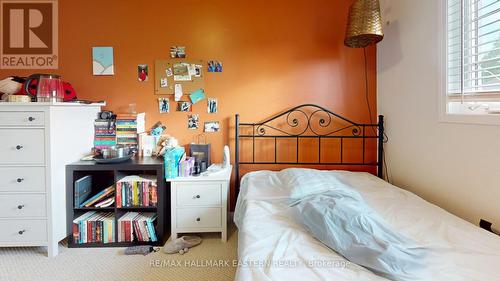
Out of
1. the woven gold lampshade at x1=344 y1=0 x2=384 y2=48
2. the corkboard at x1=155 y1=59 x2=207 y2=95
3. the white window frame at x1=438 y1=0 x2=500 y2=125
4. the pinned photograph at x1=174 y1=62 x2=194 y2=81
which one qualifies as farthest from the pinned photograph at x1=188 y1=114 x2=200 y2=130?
the white window frame at x1=438 y1=0 x2=500 y2=125

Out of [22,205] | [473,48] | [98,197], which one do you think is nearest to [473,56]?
[473,48]

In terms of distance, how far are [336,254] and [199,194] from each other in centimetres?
122

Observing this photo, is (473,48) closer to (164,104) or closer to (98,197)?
(164,104)

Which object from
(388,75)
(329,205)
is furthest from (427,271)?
(388,75)

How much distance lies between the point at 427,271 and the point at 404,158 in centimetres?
137

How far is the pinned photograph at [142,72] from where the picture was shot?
2.39m

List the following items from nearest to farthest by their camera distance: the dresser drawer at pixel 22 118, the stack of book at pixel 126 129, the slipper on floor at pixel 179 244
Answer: the dresser drawer at pixel 22 118 → the slipper on floor at pixel 179 244 → the stack of book at pixel 126 129

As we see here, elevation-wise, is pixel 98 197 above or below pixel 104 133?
below

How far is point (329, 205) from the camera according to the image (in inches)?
49.3

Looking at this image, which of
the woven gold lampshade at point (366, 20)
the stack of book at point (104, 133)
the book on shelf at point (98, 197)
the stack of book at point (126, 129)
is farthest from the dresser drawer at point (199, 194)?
the woven gold lampshade at point (366, 20)

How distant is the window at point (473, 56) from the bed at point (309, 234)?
638 millimetres

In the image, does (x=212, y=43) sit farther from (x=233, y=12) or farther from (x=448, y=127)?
(x=448, y=127)

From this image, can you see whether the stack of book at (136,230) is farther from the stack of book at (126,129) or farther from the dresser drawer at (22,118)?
the dresser drawer at (22,118)

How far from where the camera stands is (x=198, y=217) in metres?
2.05
